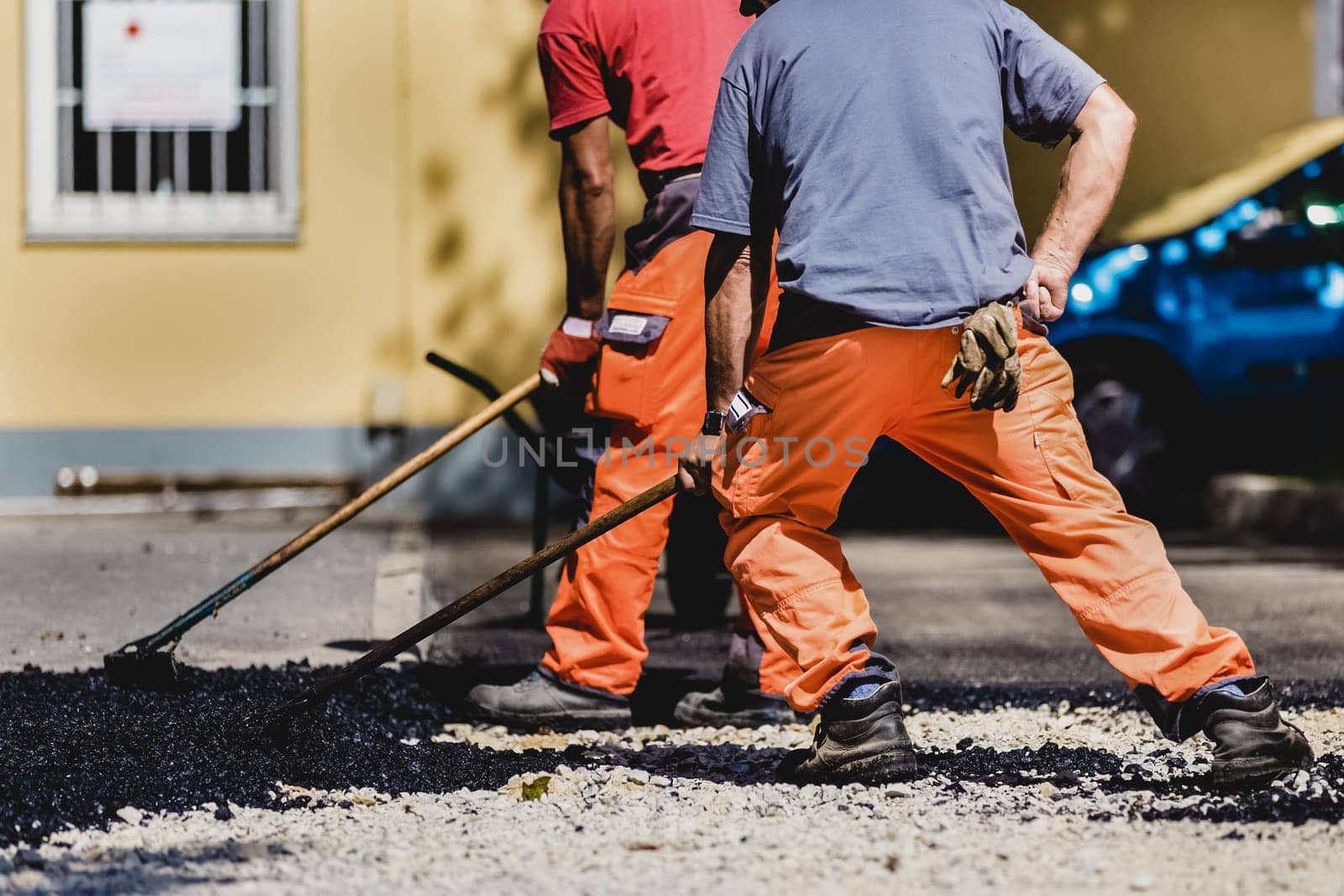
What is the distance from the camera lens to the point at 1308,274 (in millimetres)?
8508

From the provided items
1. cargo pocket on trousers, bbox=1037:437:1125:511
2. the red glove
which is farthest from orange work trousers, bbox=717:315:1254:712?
the red glove

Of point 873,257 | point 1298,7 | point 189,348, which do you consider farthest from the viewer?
point 1298,7

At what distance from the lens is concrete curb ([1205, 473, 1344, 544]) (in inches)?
331

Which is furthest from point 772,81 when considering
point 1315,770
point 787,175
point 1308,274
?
point 1308,274

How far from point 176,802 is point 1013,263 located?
194cm

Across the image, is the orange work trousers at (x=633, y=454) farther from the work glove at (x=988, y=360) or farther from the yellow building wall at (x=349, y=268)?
the yellow building wall at (x=349, y=268)

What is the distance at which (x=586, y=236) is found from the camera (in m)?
4.79

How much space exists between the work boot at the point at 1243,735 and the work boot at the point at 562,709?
1.53m

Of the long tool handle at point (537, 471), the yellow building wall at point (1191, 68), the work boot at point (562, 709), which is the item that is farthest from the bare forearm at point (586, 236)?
the yellow building wall at point (1191, 68)

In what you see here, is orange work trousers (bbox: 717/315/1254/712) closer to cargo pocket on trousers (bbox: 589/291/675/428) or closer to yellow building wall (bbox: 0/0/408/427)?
cargo pocket on trousers (bbox: 589/291/675/428)

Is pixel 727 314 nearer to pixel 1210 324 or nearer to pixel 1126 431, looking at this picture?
pixel 1126 431

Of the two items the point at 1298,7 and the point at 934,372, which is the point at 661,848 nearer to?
the point at 934,372

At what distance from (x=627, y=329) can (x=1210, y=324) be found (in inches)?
186

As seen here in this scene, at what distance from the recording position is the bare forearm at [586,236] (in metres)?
4.77
